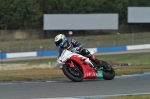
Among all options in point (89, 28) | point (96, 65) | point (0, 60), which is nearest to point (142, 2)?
point (89, 28)

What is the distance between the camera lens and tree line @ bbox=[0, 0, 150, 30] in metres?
66.2

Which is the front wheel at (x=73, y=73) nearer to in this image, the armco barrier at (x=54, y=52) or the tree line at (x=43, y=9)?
the armco barrier at (x=54, y=52)

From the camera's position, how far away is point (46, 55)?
4906cm

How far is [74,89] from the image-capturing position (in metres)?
11.3

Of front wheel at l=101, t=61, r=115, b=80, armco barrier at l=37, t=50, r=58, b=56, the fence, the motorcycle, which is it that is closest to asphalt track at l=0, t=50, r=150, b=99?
front wheel at l=101, t=61, r=115, b=80

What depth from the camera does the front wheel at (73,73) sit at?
503 inches

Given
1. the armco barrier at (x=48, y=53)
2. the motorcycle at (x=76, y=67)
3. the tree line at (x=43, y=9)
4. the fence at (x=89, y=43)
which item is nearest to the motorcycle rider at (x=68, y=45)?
the motorcycle at (x=76, y=67)

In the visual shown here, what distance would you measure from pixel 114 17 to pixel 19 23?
1436 centimetres

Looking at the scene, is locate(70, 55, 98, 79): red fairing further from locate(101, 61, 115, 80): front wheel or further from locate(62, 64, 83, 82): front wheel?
locate(101, 61, 115, 80): front wheel

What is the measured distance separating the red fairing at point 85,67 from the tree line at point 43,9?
5255 cm

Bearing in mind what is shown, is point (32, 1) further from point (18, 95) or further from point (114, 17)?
point (18, 95)

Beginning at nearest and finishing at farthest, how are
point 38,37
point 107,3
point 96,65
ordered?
1. point 96,65
2. point 38,37
3. point 107,3

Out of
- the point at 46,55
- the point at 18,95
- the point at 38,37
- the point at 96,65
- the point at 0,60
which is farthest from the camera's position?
the point at 38,37

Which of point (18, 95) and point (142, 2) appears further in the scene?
point (142, 2)
